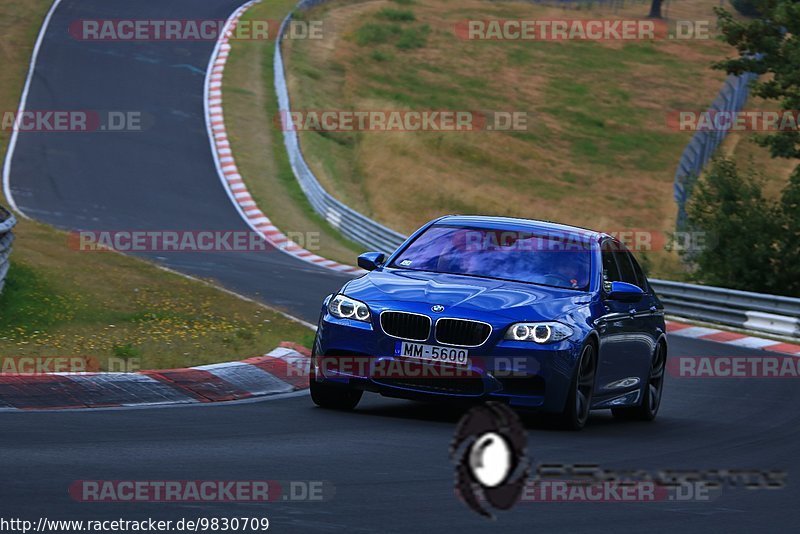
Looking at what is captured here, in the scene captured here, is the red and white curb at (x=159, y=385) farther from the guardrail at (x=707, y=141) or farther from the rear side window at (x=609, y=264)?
the guardrail at (x=707, y=141)

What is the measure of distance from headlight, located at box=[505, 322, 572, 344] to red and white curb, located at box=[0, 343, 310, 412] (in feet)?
7.56

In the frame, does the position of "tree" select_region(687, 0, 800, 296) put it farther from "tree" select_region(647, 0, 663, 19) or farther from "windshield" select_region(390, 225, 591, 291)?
"tree" select_region(647, 0, 663, 19)

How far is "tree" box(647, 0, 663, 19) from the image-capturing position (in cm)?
7319

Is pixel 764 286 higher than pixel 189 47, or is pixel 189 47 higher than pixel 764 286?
pixel 189 47

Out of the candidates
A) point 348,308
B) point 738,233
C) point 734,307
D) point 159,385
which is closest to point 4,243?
point 159,385

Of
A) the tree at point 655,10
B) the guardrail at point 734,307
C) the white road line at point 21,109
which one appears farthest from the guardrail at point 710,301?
the tree at point 655,10

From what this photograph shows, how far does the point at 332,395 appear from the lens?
1044 centimetres

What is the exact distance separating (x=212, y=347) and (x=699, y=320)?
12.9 metres

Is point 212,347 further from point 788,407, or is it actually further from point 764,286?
point 764,286

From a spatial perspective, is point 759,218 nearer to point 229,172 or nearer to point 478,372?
point 229,172

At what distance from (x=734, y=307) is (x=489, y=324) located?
46.7 ft

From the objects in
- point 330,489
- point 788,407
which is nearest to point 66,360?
point 330,489

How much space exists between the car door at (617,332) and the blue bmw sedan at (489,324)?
0.05 ft

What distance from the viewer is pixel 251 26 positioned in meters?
50.3
